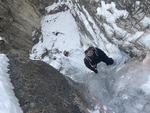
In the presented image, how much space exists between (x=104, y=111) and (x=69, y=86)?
1.26 meters

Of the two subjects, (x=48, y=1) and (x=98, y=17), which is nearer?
(x=98, y=17)

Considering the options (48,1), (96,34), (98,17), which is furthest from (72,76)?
(48,1)

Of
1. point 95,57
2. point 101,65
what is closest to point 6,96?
point 95,57

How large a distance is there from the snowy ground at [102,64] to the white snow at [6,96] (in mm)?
2038

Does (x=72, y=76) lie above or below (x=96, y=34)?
below

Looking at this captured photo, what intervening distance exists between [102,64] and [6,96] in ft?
11.6

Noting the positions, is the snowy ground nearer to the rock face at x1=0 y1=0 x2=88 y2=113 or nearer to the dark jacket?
the dark jacket

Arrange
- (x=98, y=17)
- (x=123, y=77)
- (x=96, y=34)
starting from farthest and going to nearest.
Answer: (x=96, y=34)
(x=98, y=17)
(x=123, y=77)

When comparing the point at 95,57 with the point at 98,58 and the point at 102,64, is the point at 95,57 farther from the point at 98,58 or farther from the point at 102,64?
the point at 102,64

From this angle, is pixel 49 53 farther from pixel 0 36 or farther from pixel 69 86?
pixel 69 86

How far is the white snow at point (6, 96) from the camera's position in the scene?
6.84 m

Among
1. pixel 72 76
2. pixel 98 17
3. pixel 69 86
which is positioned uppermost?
pixel 98 17

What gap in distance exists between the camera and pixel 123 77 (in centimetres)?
830

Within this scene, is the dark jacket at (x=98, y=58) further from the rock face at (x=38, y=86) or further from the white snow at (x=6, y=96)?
the white snow at (x=6, y=96)
